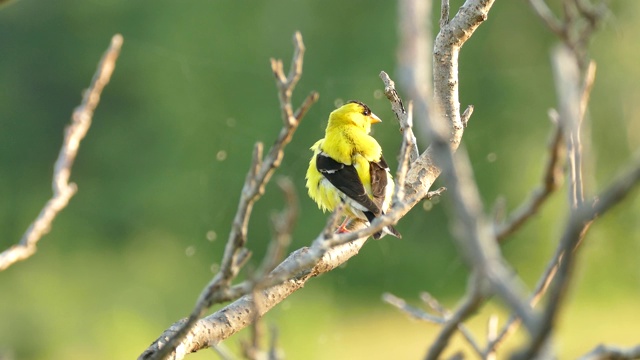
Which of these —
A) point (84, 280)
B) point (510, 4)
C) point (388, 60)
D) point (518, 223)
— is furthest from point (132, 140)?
point (518, 223)

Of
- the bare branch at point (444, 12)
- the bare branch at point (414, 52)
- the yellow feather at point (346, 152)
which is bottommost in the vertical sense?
the bare branch at point (414, 52)

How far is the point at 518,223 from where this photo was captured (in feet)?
2.92

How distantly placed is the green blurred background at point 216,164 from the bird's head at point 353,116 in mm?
2811

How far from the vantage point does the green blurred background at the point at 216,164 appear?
6.53 metres

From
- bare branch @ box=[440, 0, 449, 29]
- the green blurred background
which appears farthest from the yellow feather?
the green blurred background

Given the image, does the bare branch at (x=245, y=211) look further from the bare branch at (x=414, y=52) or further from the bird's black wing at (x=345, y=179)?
the bird's black wing at (x=345, y=179)

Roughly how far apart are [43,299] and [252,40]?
2.45m

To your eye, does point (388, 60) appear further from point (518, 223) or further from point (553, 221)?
point (518, 223)

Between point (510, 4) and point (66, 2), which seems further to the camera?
point (66, 2)

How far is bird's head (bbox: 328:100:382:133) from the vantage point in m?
3.46

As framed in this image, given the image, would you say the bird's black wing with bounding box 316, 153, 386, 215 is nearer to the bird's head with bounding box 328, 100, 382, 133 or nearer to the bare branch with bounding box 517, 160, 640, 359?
the bird's head with bounding box 328, 100, 382, 133

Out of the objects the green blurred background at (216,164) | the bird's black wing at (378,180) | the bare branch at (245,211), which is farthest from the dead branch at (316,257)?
the green blurred background at (216,164)

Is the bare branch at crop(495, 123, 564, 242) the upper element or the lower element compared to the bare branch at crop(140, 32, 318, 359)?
lower

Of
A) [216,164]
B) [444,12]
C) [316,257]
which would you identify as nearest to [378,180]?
[444,12]
